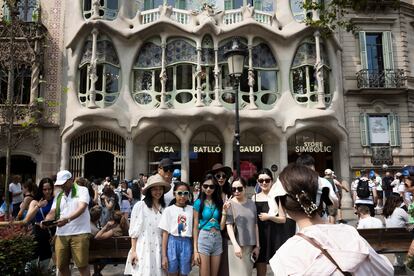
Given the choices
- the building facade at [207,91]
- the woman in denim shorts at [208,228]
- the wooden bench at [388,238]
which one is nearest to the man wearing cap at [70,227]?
the woman in denim shorts at [208,228]

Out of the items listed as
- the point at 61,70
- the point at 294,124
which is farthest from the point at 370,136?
the point at 61,70

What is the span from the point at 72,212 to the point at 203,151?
1451cm

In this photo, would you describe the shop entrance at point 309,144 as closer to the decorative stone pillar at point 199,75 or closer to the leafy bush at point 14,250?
the decorative stone pillar at point 199,75

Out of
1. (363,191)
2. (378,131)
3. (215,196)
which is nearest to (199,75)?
(378,131)

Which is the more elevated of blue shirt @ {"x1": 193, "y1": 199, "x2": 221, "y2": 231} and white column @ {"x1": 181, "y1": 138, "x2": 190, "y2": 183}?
white column @ {"x1": 181, "y1": 138, "x2": 190, "y2": 183}

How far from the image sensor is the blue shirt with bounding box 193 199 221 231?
5.17 metres

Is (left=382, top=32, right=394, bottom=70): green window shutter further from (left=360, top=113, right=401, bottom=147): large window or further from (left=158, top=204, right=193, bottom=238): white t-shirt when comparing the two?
(left=158, top=204, right=193, bottom=238): white t-shirt

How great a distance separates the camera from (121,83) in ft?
62.4

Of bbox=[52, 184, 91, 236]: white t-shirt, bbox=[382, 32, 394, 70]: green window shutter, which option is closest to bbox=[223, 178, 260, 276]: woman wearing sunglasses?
bbox=[52, 184, 91, 236]: white t-shirt

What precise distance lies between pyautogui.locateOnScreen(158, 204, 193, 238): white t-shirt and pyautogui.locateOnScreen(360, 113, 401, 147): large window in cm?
1695

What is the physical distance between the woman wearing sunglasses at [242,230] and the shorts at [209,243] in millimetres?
205

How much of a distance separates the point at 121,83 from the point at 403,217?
14.9 metres

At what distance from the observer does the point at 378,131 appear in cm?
2008

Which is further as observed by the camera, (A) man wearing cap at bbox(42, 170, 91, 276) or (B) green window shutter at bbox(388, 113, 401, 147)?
(B) green window shutter at bbox(388, 113, 401, 147)
